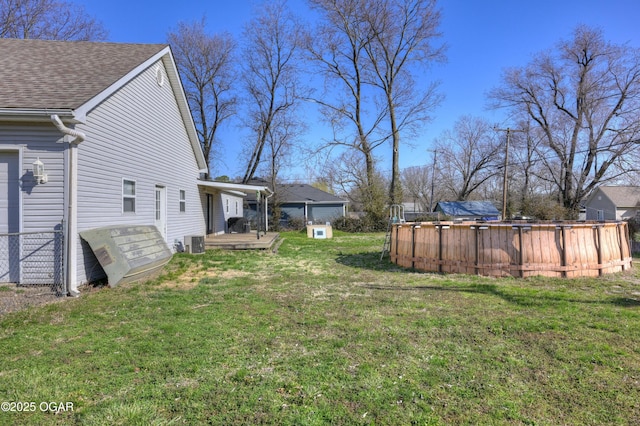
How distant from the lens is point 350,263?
33.3 ft

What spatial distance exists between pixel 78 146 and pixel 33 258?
216 cm

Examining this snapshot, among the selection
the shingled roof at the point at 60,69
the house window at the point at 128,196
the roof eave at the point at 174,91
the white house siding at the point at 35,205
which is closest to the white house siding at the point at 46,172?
the white house siding at the point at 35,205

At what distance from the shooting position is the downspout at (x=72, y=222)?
610 centimetres

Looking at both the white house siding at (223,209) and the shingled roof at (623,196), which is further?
the shingled roof at (623,196)

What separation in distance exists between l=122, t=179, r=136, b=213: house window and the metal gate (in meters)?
2.06

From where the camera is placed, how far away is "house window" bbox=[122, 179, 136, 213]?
833 centimetres

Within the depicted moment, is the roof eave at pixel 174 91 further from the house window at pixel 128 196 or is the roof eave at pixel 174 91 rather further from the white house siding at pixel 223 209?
the white house siding at pixel 223 209

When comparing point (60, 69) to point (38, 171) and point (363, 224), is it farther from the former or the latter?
point (363, 224)

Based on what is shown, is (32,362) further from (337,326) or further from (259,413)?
(337,326)

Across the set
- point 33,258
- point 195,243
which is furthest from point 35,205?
point 195,243

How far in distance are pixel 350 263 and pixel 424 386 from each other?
283 inches

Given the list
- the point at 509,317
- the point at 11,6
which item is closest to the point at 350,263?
the point at 509,317

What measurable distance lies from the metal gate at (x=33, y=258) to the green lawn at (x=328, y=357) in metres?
0.99

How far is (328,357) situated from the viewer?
354 centimetres
